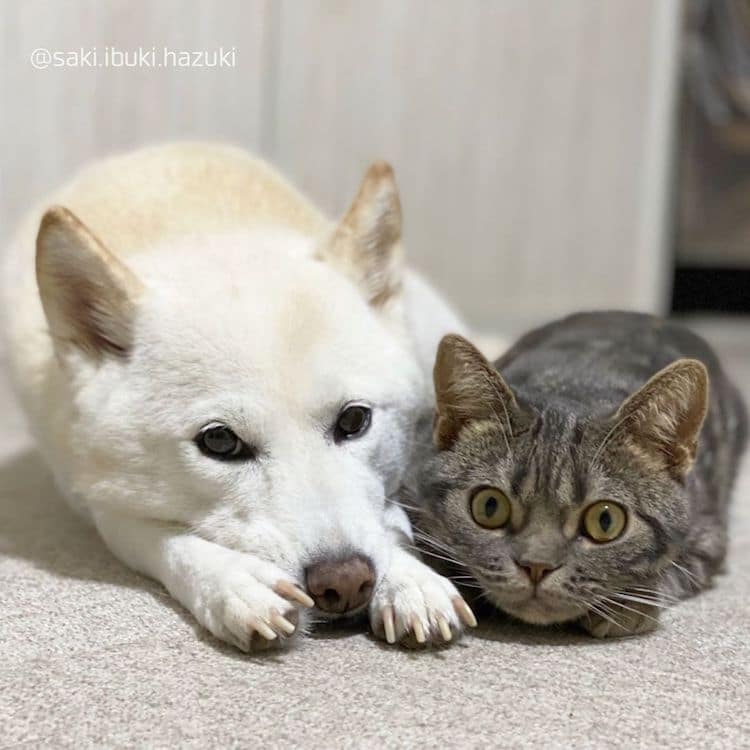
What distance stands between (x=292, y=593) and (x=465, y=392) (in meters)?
0.47

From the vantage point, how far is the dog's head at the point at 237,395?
167 cm

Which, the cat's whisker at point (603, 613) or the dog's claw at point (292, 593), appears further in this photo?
the cat's whisker at point (603, 613)

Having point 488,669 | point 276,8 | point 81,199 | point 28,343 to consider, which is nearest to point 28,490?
point 28,343

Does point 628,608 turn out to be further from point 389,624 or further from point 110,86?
point 110,86

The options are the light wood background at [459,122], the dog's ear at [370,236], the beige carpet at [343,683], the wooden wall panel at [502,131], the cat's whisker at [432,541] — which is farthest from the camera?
the wooden wall panel at [502,131]

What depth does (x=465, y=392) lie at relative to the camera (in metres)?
1.75

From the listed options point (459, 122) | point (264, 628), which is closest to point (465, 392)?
point (264, 628)

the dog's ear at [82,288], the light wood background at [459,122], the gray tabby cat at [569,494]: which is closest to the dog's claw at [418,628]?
the gray tabby cat at [569,494]

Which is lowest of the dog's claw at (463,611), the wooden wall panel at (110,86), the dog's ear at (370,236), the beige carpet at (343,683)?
the beige carpet at (343,683)

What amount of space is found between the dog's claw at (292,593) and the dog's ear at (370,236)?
2.40 ft

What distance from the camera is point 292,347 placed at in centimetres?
177

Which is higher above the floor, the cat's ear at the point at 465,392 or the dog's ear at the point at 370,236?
the dog's ear at the point at 370,236

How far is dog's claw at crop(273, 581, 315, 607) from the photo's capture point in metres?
1.52

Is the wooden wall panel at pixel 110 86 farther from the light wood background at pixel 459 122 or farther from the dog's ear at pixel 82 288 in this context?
the dog's ear at pixel 82 288
